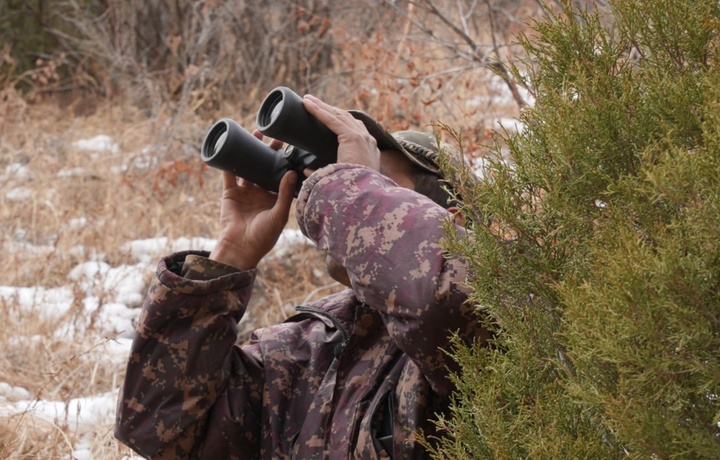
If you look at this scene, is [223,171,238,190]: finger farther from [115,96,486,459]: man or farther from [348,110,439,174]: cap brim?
[348,110,439,174]: cap brim

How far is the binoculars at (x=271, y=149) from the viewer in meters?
1.82

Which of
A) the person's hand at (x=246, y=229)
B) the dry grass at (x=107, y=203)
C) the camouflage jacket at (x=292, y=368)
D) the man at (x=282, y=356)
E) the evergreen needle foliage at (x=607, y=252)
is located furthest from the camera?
the dry grass at (x=107, y=203)

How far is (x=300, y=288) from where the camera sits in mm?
4297

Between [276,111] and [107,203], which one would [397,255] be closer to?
[276,111]

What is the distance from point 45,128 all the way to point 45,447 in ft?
15.2

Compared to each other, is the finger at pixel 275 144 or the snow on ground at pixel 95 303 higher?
the finger at pixel 275 144

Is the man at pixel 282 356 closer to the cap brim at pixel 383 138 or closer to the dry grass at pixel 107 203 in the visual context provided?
the cap brim at pixel 383 138

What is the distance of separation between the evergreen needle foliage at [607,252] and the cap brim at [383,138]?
0.55 metres

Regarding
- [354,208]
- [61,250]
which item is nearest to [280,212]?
[354,208]

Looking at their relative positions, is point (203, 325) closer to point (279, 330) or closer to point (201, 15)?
point (279, 330)

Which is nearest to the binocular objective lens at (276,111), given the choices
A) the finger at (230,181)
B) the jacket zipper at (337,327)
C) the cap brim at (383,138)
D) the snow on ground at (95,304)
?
the cap brim at (383,138)

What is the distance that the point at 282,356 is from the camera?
2.08 meters

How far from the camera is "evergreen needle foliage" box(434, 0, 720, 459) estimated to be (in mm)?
990

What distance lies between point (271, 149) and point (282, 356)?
1.39 ft
